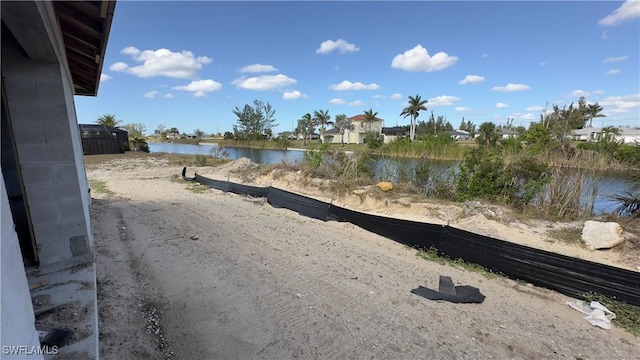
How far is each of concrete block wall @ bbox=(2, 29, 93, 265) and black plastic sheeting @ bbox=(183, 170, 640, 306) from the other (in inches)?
194

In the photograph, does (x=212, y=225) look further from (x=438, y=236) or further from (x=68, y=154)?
(x=438, y=236)

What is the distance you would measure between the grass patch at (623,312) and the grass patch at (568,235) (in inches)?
59.2

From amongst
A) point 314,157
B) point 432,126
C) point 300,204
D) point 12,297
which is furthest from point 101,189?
point 432,126

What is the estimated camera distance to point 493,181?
7.17m

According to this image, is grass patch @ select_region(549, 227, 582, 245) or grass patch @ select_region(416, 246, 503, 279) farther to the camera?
grass patch @ select_region(549, 227, 582, 245)

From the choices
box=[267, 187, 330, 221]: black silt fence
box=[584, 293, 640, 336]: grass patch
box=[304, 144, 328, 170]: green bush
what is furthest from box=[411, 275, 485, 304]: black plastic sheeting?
box=[304, 144, 328, 170]: green bush

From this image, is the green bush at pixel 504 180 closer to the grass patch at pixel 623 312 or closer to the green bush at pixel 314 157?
the grass patch at pixel 623 312

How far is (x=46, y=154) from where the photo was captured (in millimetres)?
2986

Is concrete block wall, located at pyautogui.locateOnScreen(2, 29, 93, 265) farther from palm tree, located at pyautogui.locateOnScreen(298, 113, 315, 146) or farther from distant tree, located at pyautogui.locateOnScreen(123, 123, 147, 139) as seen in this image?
palm tree, located at pyautogui.locateOnScreen(298, 113, 315, 146)

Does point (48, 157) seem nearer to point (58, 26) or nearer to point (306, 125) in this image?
point (58, 26)

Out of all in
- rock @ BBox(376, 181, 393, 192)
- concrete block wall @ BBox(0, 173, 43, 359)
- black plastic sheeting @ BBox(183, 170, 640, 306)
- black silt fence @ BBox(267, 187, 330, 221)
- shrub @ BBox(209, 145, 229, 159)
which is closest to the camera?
concrete block wall @ BBox(0, 173, 43, 359)

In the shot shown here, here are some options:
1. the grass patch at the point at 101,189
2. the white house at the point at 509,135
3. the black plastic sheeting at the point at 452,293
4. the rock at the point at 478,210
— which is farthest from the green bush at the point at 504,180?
the white house at the point at 509,135

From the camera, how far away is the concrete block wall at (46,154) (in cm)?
281

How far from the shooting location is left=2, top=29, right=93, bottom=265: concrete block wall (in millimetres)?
2809
